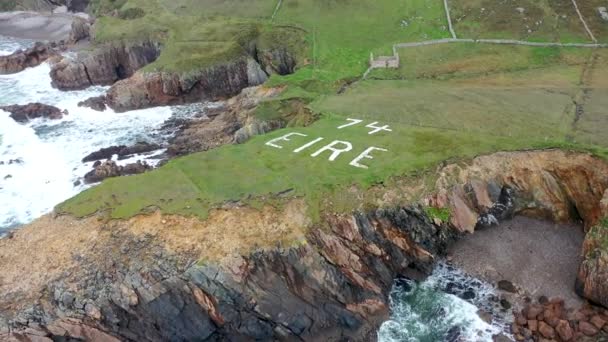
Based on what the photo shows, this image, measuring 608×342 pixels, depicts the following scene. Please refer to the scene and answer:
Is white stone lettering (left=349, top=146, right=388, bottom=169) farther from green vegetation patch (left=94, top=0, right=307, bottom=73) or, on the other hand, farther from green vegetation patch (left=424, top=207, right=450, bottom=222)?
green vegetation patch (left=94, top=0, right=307, bottom=73)

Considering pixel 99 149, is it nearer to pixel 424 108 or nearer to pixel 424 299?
pixel 424 108

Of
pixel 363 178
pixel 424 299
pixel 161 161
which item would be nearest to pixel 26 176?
pixel 161 161

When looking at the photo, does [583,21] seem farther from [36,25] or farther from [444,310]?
[36,25]

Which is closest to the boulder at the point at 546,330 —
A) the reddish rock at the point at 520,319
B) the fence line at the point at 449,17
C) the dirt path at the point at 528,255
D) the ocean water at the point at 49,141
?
the reddish rock at the point at 520,319

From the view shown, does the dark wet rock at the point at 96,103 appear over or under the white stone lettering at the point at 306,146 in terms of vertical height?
under

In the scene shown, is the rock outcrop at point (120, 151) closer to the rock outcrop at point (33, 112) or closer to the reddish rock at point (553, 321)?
the rock outcrop at point (33, 112)
